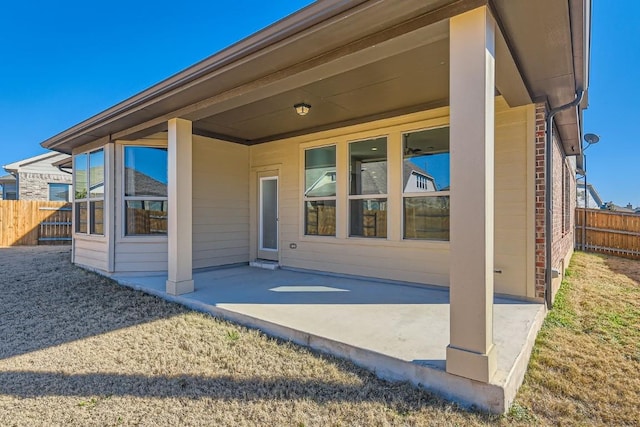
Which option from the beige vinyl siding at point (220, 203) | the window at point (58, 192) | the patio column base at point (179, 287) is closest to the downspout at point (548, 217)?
the patio column base at point (179, 287)

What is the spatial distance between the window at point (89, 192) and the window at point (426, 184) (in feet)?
18.5

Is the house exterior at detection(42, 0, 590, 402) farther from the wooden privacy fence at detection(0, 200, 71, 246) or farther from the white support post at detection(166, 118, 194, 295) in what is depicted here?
the wooden privacy fence at detection(0, 200, 71, 246)

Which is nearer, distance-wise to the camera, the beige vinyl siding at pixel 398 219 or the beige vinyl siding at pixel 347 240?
the beige vinyl siding at pixel 398 219

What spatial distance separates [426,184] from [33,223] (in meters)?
14.5

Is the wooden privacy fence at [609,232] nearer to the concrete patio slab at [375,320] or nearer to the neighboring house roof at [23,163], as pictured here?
the concrete patio slab at [375,320]

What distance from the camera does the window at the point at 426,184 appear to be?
5078 mm

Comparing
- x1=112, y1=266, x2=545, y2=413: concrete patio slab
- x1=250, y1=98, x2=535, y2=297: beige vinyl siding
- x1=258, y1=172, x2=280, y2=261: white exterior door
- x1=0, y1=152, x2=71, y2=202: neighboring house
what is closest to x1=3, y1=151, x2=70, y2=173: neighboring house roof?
x1=0, y1=152, x2=71, y2=202: neighboring house

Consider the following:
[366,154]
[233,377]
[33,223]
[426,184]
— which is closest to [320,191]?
[366,154]

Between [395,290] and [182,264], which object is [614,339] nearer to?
[395,290]

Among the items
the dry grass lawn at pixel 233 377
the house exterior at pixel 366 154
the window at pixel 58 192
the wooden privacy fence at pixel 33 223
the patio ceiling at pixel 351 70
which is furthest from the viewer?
the window at pixel 58 192

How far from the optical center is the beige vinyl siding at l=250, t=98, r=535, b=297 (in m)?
4.39

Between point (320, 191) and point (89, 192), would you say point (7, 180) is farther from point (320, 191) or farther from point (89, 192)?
point (320, 191)

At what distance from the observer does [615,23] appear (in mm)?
14336

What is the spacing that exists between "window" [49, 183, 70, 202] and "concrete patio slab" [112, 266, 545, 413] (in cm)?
1335
